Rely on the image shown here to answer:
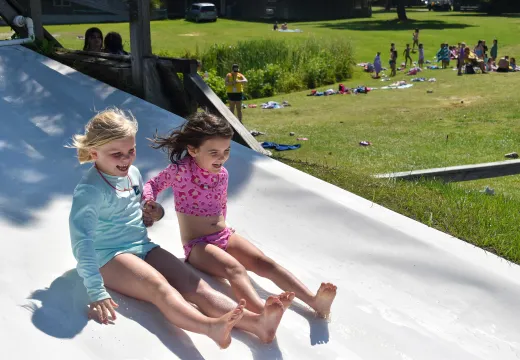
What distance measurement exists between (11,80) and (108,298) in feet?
15.6

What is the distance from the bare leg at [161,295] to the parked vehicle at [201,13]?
4605 centimetres

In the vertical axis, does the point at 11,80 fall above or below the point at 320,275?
above

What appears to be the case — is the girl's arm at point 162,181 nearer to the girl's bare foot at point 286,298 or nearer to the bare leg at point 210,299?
the bare leg at point 210,299

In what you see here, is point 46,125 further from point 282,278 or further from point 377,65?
point 377,65

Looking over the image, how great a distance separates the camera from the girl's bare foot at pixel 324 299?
13.5 ft

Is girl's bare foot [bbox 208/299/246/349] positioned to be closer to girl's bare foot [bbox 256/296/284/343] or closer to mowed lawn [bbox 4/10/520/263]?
girl's bare foot [bbox 256/296/284/343]

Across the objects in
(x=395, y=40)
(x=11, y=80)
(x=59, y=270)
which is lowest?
(x=395, y=40)

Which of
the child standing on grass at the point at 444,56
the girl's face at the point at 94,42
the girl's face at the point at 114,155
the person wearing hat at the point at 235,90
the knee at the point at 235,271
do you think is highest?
the girl's face at the point at 114,155

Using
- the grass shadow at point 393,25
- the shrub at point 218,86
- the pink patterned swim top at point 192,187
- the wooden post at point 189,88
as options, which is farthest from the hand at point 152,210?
the grass shadow at point 393,25

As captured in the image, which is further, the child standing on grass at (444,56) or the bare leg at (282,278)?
the child standing on grass at (444,56)

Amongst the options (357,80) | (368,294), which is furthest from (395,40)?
(368,294)

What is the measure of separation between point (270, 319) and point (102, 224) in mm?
1043

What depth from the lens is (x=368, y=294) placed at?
4832 mm

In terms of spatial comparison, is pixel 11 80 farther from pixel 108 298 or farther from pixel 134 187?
pixel 108 298
